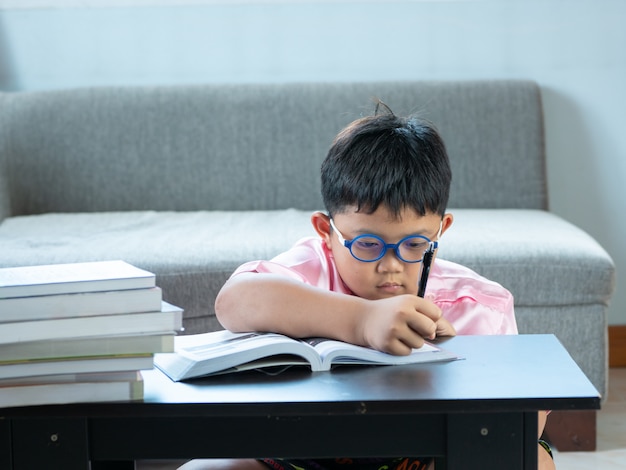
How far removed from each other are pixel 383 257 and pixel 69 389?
501 mm

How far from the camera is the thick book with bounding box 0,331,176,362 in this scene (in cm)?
93

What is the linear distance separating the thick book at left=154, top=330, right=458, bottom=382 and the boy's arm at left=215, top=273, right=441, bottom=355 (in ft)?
0.07

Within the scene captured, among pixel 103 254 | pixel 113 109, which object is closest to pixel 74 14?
pixel 113 109

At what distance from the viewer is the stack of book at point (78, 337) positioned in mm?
924

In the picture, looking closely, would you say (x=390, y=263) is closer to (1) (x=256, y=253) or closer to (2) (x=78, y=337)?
(2) (x=78, y=337)

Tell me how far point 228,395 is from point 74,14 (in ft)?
7.73

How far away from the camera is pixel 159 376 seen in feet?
3.34

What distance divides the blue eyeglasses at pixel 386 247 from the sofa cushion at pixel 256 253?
0.90m

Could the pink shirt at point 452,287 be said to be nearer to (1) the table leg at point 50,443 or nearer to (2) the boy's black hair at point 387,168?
(2) the boy's black hair at point 387,168

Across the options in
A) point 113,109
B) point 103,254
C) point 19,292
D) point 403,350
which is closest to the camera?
point 19,292

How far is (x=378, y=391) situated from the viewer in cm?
94

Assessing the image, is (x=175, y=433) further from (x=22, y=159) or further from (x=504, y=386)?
(x=22, y=159)

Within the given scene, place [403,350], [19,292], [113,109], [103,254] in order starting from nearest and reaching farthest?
1. [19,292]
2. [403,350]
3. [103,254]
4. [113,109]

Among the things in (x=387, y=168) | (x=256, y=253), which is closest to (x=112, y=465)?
→ (x=387, y=168)
